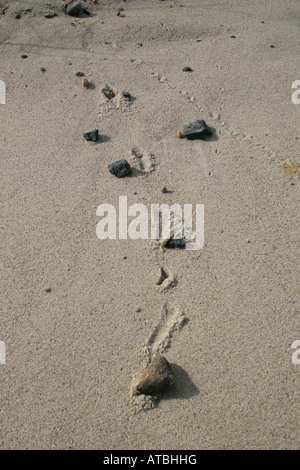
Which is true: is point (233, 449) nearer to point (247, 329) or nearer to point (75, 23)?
point (247, 329)

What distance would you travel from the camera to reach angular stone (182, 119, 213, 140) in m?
2.77

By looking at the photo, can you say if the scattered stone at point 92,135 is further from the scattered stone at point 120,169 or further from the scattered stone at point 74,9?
the scattered stone at point 74,9

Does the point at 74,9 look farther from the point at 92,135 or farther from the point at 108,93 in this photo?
the point at 92,135

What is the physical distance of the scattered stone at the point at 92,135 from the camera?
2783mm

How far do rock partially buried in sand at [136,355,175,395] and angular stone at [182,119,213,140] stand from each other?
1.63 metres

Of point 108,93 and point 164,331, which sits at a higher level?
point 108,93

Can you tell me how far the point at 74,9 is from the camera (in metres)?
3.80

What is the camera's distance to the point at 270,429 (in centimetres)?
161

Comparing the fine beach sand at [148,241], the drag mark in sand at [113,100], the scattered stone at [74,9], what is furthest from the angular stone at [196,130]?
the scattered stone at [74,9]

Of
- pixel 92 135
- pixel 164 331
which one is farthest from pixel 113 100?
pixel 164 331

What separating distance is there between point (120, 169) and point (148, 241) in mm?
566

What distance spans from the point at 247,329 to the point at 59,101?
2.22 meters

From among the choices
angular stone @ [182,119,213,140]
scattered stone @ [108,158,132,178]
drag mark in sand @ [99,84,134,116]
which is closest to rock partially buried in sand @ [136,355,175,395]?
scattered stone @ [108,158,132,178]

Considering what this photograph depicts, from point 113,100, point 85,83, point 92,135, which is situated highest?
point 85,83
